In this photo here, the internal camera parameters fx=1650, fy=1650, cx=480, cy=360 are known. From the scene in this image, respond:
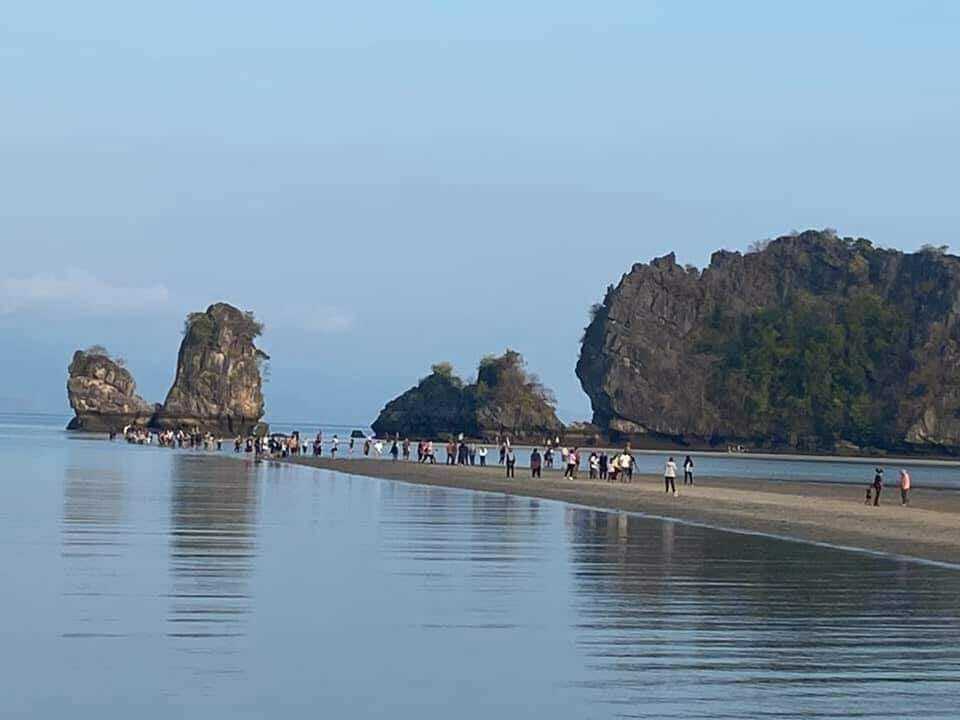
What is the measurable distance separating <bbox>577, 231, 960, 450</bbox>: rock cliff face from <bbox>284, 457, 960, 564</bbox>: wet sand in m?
86.9

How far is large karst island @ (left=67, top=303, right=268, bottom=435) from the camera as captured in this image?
6988 inches

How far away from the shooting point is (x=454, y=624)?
55.9 feet

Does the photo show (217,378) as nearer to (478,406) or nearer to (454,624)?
(478,406)

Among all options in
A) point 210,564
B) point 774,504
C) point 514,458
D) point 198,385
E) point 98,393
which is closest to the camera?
point 210,564

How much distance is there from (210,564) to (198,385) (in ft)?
516

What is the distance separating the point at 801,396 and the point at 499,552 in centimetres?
13968

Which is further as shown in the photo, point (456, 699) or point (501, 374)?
point (501, 374)

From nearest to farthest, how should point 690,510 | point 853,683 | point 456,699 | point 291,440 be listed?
point 456,699
point 853,683
point 690,510
point 291,440

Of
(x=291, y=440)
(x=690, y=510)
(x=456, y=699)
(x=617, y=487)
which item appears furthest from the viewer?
(x=291, y=440)

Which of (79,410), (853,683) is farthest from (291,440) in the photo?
(79,410)

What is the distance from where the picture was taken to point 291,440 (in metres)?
95.5

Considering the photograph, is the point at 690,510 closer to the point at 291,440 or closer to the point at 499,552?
the point at 499,552

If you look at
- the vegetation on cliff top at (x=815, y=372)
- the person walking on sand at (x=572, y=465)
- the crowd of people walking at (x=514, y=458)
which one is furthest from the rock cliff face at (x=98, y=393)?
the person walking on sand at (x=572, y=465)

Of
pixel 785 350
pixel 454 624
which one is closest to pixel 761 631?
pixel 454 624
